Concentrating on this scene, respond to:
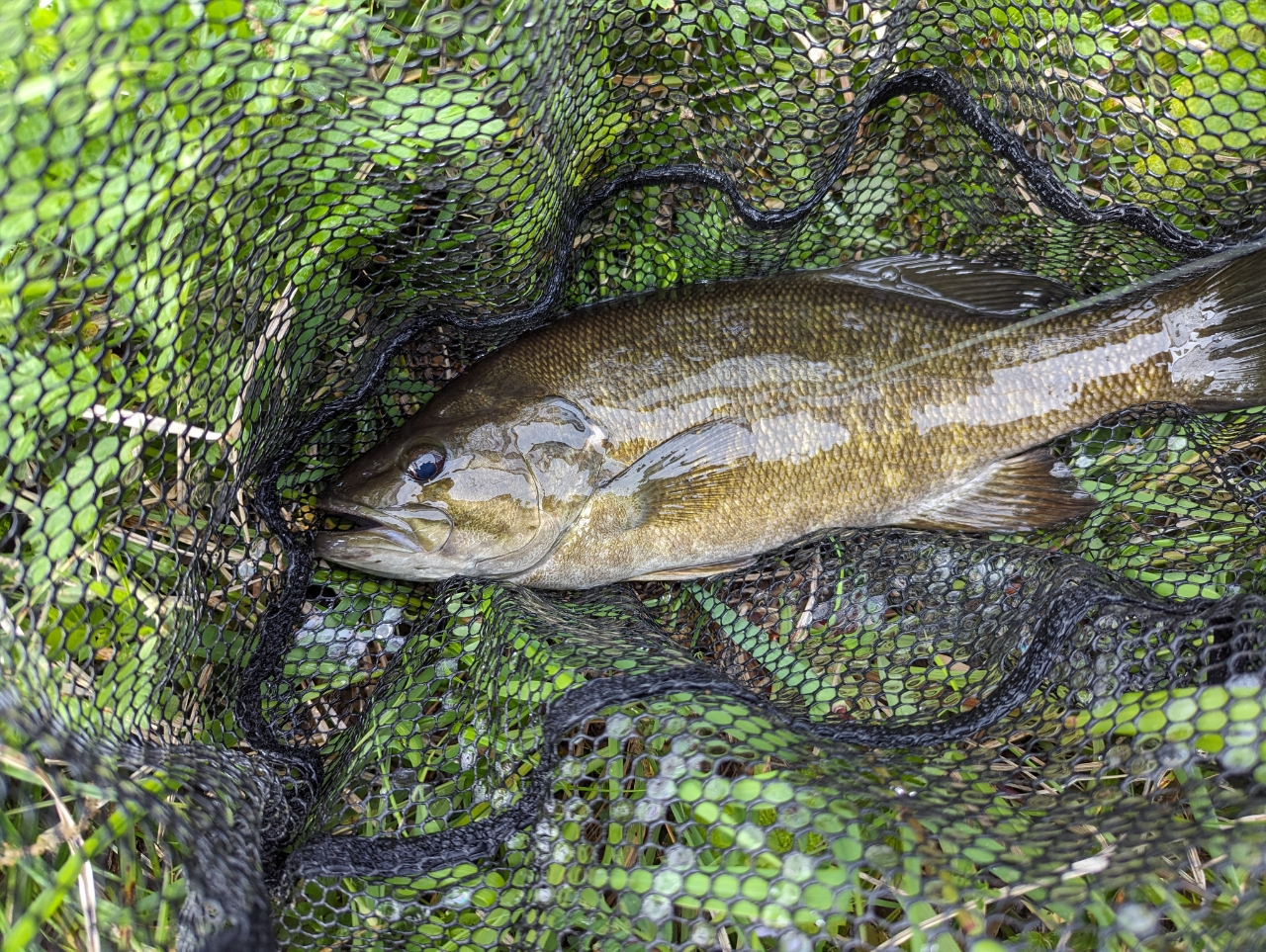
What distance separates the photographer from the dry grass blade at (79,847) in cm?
196

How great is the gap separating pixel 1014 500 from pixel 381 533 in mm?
2289

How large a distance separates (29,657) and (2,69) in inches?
54.9

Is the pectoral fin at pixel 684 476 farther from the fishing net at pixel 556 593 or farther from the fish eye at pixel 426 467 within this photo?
the fish eye at pixel 426 467

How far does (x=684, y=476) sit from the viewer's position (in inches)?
116

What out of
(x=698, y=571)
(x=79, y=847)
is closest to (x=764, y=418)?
(x=698, y=571)

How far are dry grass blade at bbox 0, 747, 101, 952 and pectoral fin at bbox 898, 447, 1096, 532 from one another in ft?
9.00

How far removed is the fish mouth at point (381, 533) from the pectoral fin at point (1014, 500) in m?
1.75

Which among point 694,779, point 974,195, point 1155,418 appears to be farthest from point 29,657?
point 1155,418

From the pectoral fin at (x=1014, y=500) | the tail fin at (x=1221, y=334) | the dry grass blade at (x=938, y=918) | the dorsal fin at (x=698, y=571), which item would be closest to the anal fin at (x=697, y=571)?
the dorsal fin at (x=698, y=571)

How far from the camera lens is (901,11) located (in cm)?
257

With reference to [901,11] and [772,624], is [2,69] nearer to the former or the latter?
[901,11]

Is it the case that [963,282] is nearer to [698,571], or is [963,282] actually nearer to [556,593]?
[698,571]

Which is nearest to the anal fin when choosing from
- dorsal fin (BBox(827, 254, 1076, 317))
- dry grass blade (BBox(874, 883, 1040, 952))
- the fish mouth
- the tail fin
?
the fish mouth

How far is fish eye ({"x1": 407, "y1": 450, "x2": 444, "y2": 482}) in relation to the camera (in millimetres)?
2875
